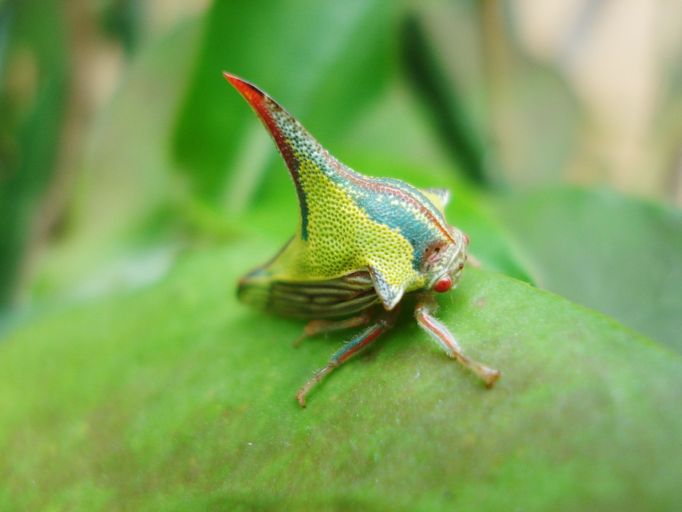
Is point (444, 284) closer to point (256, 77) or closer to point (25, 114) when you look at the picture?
point (256, 77)

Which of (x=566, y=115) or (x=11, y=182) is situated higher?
(x=566, y=115)

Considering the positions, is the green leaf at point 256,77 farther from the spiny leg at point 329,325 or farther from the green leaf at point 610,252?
the spiny leg at point 329,325

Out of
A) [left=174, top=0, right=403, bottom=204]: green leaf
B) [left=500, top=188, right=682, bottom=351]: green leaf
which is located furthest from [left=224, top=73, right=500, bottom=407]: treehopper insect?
→ [left=174, top=0, right=403, bottom=204]: green leaf

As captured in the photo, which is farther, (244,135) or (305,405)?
(244,135)

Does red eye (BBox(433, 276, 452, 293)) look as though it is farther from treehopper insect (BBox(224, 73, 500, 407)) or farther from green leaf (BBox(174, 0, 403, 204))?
green leaf (BBox(174, 0, 403, 204))

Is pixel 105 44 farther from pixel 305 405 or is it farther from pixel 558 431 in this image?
pixel 558 431

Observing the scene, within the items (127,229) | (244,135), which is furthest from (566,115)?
(127,229)

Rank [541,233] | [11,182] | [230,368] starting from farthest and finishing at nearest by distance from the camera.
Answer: [11,182], [541,233], [230,368]

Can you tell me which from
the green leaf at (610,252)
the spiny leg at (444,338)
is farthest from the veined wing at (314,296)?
the green leaf at (610,252)
